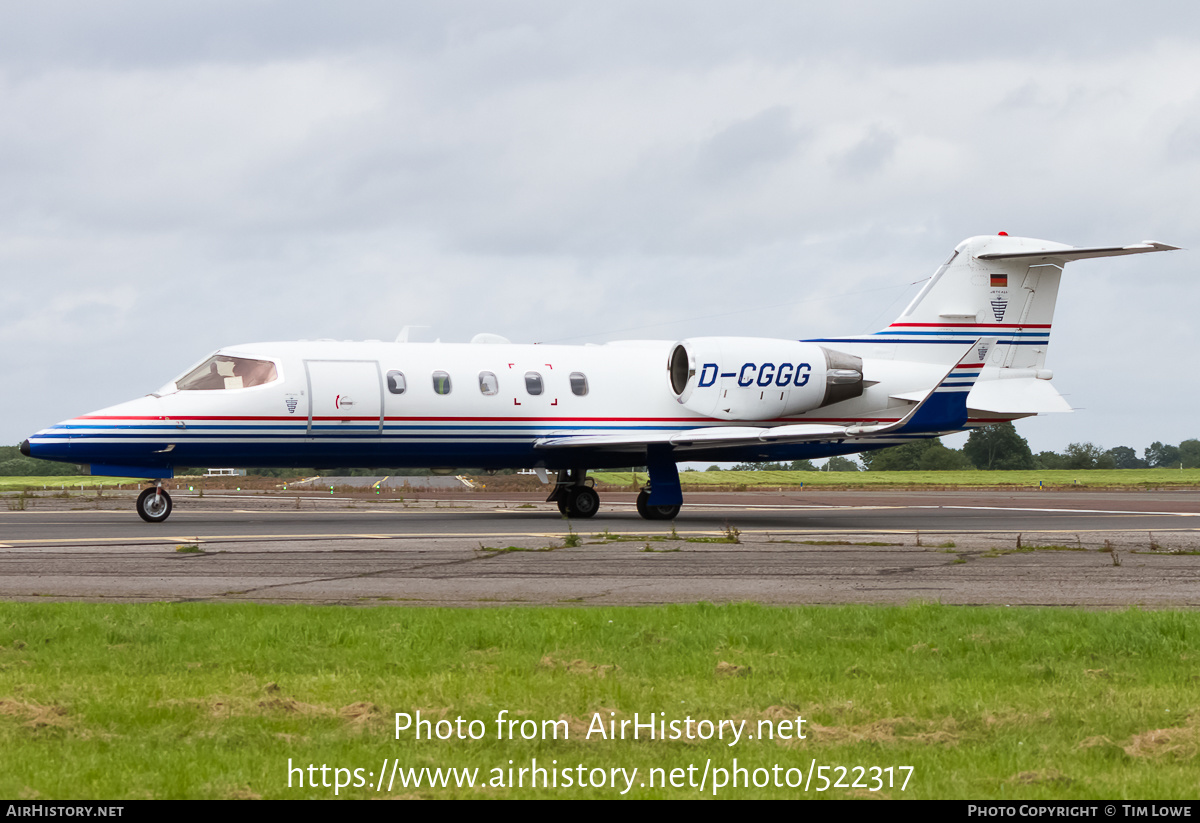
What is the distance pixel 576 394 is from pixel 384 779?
2151 centimetres

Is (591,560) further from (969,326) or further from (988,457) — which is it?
(988,457)

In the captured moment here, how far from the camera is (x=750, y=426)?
27.8 m

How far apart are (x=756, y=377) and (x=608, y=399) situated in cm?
353

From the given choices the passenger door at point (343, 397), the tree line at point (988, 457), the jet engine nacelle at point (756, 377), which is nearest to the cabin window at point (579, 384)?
the jet engine nacelle at point (756, 377)

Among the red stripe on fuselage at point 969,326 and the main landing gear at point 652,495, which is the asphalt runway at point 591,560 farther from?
the red stripe on fuselage at point 969,326

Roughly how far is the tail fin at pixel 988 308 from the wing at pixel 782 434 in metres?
2.74

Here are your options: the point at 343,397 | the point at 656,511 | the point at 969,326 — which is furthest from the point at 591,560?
the point at 969,326

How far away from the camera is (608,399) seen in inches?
1069

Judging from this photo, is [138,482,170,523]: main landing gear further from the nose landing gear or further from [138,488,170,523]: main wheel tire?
the nose landing gear

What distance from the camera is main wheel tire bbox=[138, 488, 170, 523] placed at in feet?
77.0

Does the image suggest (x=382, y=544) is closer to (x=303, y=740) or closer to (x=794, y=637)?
(x=794, y=637)

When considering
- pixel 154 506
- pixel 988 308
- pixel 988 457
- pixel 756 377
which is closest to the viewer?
pixel 154 506

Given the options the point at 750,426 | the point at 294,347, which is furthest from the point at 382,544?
the point at 750,426

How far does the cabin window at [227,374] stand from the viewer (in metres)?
24.1
